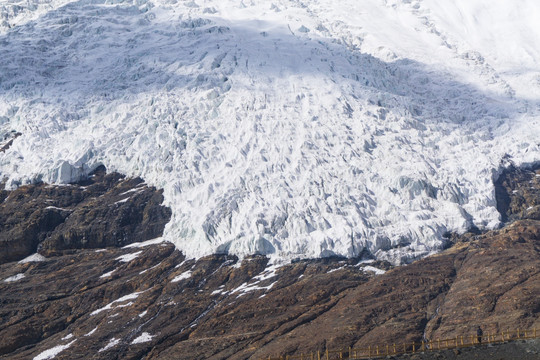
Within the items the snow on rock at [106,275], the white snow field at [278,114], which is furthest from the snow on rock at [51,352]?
the white snow field at [278,114]

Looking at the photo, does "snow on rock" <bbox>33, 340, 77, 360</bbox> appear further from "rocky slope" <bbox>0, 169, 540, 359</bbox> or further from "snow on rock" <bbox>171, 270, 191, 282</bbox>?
"snow on rock" <bbox>171, 270, 191, 282</bbox>

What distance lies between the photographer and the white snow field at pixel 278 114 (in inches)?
4272

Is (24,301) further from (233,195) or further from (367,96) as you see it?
(367,96)

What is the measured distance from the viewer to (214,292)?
98938 millimetres

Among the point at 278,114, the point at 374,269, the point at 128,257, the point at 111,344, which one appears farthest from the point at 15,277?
the point at 374,269

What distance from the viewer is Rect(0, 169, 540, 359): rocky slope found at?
85375 millimetres

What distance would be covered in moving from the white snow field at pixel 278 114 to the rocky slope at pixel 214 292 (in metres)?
4.51

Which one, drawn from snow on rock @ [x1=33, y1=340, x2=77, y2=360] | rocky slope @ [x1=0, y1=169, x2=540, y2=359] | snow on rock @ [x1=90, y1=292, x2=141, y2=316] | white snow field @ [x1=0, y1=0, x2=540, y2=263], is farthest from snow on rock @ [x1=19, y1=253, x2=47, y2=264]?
snow on rock @ [x1=33, y1=340, x2=77, y2=360]

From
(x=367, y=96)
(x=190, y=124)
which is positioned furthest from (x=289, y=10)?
(x=190, y=124)

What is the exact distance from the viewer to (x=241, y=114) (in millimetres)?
128750

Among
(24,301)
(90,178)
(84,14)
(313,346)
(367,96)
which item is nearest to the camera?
(313,346)

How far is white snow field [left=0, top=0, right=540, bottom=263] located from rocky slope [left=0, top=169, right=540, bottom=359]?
4.51 metres

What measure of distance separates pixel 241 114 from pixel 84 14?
5851 centimetres

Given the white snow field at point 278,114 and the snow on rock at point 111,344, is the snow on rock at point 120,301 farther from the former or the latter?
the white snow field at point 278,114
